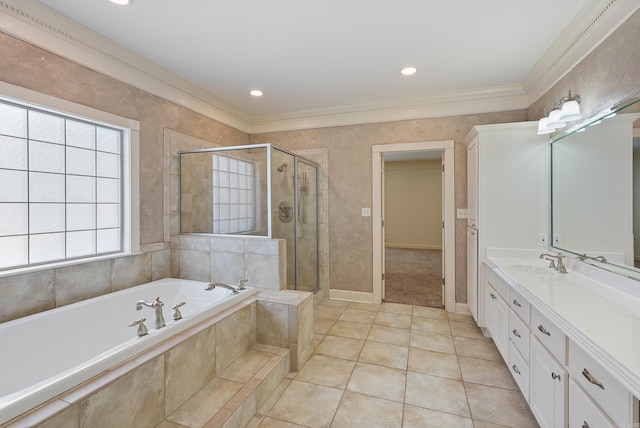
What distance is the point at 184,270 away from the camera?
2.88 metres

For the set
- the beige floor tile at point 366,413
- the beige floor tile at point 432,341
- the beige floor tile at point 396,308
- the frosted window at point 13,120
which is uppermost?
the frosted window at point 13,120

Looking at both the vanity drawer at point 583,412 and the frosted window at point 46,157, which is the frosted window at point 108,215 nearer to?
the frosted window at point 46,157

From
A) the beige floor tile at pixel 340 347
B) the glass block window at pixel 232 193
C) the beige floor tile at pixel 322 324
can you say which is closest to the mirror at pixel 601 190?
the beige floor tile at pixel 340 347

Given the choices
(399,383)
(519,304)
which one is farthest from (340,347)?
(519,304)

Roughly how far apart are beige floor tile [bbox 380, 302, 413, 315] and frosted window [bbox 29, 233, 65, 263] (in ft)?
10.2

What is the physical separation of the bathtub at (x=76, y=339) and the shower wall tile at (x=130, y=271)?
0.10 meters

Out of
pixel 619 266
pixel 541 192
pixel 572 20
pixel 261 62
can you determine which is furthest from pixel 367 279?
pixel 572 20

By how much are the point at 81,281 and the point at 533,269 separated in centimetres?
343

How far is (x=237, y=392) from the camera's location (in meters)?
1.66

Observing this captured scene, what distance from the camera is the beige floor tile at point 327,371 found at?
81.3 inches

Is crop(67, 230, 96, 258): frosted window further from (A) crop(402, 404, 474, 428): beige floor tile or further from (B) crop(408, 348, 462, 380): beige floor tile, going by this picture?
(B) crop(408, 348, 462, 380): beige floor tile

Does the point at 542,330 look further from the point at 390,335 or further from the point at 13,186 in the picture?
the point at 13,186

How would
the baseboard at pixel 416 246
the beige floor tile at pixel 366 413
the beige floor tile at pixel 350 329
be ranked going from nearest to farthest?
the beige floor tile at pixel 366 413 → the beige floor tile at pixel 350 329 → the baseboard at pixel 416 246

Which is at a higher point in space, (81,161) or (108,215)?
(81,161)
